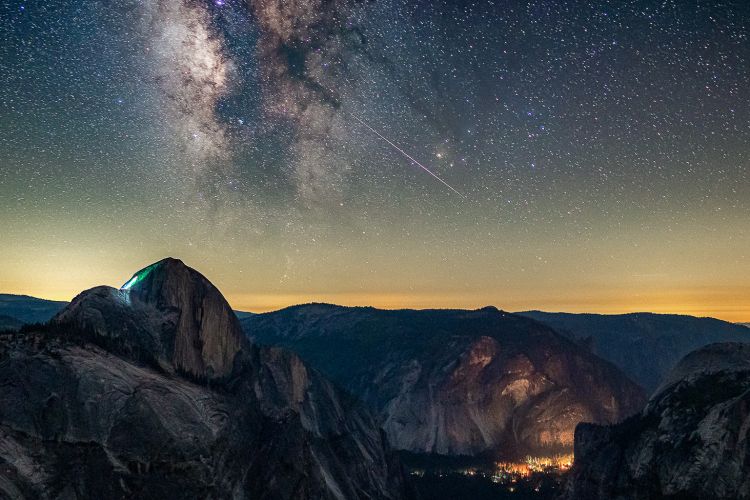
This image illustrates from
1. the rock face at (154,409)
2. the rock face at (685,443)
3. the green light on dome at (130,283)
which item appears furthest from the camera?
the green light on dome at (130,283)

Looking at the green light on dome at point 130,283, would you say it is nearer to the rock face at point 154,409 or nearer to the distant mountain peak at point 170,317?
the distant mountain peak at point 170,317

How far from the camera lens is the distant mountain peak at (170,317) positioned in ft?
230

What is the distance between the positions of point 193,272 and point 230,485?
38683mm

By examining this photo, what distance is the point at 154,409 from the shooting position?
58.8 meters

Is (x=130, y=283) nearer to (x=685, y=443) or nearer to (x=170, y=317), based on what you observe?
(x=170, y=317)

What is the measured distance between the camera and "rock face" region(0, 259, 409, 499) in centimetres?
5116

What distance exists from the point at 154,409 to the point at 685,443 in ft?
251

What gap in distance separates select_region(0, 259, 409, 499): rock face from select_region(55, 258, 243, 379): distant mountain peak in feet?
0.67

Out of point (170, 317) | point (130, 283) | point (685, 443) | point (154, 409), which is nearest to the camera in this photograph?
point (154, 409)

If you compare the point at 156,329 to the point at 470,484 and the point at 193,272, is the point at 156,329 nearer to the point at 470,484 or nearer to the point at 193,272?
the point at 193,272

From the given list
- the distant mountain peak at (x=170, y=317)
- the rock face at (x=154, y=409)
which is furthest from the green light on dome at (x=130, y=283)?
the rock face at (x=154, y=409)

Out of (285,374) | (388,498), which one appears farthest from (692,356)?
(285,374)

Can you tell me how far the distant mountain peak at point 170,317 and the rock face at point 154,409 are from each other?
21 centimetres

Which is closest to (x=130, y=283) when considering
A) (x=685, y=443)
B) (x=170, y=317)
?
(x=170, y=317)
